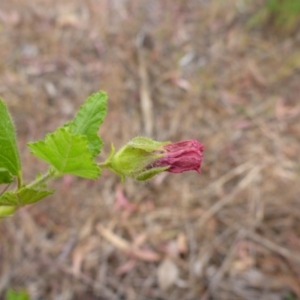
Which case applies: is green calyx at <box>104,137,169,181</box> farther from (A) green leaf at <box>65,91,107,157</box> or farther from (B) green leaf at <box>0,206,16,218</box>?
(B) green leaf at <box>0,206,16,218</box>

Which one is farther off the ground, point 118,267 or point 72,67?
point 72,67

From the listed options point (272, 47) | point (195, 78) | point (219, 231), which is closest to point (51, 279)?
point (219, 231)

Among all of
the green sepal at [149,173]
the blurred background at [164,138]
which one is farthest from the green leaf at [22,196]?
the blurred background at [164,138]

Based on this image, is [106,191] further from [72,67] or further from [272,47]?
[272,47]

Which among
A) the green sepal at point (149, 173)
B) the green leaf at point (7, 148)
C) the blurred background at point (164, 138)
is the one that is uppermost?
the blurred background at point (164, 138)

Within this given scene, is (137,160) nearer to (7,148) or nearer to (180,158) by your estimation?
(180,158)

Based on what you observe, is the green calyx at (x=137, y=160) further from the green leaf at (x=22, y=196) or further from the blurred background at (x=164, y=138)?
the blurred background at (x=164, y=138)
